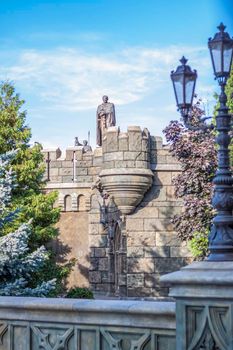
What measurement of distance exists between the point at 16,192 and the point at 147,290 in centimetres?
419

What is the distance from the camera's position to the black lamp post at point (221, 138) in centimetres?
730

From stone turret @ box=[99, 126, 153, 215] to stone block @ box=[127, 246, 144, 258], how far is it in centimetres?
97

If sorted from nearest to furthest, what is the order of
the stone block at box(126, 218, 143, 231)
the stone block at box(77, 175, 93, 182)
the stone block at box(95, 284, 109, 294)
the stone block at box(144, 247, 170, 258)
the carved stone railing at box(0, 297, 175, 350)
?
the carved stone railing at box(0, 297, 175, 350), the stone block at box(144, 247, 170, 258), the stone block at box(126, 218, 143, 231), the stone block at box(95, 284, 109, 294), the stone block at box(77, 175, 93, 182)

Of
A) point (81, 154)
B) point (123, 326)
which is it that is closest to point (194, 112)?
point (81, 154)

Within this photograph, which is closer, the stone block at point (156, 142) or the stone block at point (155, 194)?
the stone block at point (156, 142)

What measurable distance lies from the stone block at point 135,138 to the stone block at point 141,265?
9.25 feet

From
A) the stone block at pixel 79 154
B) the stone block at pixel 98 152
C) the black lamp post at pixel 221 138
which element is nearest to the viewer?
the black lamp post at pixel 221 138

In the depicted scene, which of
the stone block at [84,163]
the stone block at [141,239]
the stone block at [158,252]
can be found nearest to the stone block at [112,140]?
the stone block at [141,239]

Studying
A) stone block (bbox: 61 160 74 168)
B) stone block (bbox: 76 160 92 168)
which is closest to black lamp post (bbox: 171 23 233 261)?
stone block (bbox: 76 160 92 168)

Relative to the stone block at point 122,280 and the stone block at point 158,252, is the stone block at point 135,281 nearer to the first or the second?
the stone block at point 122,280

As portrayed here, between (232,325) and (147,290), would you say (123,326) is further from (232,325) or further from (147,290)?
(147,290)

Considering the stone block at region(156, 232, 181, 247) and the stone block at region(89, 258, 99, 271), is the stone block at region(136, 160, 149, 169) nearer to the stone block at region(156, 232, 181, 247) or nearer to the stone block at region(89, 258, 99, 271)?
the stone block at region(156, 232, 181, 247)

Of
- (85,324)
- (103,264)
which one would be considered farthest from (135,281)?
(85,324)

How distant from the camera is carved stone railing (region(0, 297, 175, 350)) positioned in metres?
6.84
